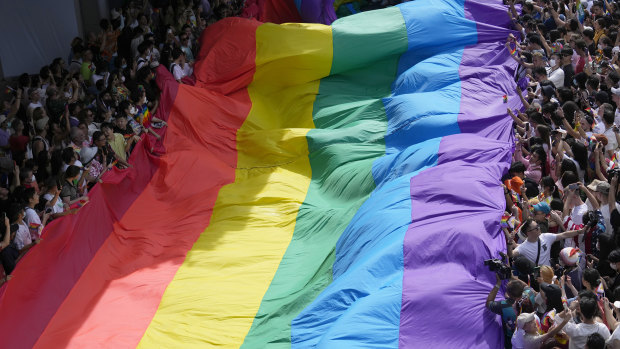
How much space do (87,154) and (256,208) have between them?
1.96 meters

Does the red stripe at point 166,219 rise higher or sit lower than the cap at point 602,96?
lower

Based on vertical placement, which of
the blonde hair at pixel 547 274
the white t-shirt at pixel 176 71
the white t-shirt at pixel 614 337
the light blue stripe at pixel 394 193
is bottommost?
the light blue stripe at pixel 394 193

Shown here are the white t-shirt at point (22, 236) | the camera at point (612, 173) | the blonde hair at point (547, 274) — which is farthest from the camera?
the white t-shirt at point (22, 236)

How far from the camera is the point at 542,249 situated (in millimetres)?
5816

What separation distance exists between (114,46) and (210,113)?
6.79ft

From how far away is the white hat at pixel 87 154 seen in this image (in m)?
7.93

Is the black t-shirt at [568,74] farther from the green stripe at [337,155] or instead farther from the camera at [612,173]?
the camera at [612,173]

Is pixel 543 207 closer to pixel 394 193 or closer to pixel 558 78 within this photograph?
pixel 394 193

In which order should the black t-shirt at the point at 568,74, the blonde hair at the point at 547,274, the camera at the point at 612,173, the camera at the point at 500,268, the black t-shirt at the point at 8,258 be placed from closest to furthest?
the blonde hair at the point at 547,274 < the camera at the point at 500,268 < the camera at the point at 612,173 < the black t-shirt at the point at 8,258 < the black t-shirt at the point at 568,74

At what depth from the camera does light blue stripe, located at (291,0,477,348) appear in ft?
19.4

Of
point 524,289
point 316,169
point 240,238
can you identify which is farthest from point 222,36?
point 524,289

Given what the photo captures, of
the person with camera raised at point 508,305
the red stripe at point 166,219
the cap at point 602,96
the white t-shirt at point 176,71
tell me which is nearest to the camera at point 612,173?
the person with camera raised at point 508,305

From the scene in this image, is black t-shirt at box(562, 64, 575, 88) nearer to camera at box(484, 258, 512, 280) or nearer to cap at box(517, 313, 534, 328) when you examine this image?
camera at box(484, 258, 512, 280)

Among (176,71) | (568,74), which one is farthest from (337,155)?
(568,74)
